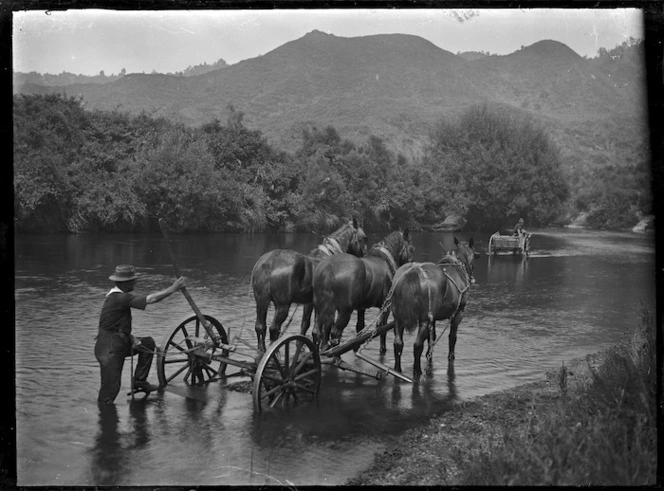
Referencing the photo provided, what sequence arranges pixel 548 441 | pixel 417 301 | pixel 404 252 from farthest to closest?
pixel 404 252 → pixel 417 301 → pixel 548 441

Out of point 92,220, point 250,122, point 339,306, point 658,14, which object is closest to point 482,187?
point 92,220

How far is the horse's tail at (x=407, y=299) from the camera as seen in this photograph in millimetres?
8945

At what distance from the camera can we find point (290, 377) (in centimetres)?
757

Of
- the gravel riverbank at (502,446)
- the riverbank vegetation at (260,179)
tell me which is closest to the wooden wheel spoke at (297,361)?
the gravel riverbank at (502,446)

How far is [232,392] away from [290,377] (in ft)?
3.78

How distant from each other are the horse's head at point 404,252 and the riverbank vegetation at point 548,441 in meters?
3.14

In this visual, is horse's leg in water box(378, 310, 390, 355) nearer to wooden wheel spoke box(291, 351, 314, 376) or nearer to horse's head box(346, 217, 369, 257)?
horse's head box(346, 217, 369, 257)

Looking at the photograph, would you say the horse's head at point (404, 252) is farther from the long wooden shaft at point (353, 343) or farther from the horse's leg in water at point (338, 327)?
the horse's leg in water at point (338, 327)

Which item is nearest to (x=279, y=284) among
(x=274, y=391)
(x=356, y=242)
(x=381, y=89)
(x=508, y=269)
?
(x=356, y=242)

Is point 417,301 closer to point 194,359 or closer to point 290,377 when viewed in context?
point 290,377

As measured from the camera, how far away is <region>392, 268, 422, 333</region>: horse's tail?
8945 millimetres

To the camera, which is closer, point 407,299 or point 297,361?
point 297,361

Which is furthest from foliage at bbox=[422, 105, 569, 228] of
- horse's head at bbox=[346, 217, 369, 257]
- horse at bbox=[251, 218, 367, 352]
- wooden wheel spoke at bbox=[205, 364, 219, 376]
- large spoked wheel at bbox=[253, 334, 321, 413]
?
large spoked wheel at bbox=[253, 334, 321, 413]

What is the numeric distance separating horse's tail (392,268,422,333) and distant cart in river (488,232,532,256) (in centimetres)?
2335
